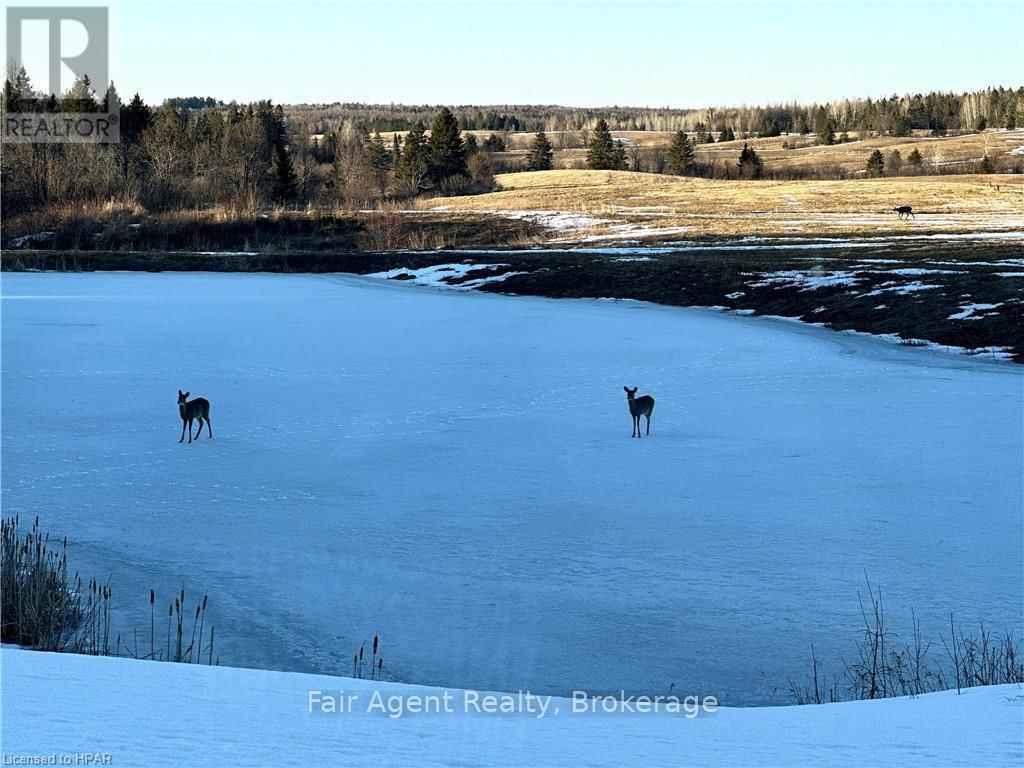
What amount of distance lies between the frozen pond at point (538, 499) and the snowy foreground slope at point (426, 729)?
1.24 metres

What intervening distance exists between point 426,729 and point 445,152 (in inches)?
3396

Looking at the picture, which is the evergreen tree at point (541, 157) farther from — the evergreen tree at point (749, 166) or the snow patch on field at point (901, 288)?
the snow patch on field at point (901, 288)

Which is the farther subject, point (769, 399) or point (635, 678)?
point (769, 399)

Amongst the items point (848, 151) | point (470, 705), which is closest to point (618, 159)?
point (848, 151)

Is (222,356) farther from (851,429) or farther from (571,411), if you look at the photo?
(851,429)

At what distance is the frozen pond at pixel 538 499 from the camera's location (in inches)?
240

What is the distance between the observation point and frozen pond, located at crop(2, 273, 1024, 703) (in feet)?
20.0

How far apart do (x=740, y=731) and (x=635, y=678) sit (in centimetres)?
164

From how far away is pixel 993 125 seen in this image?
147 meters

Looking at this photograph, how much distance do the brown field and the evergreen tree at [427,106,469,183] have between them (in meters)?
3.85

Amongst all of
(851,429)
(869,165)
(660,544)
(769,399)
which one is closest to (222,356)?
(769,399)

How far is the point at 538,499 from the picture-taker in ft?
29.0

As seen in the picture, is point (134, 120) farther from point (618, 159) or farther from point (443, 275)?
point (443, 275)

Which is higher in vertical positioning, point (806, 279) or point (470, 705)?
point (806, 279)
